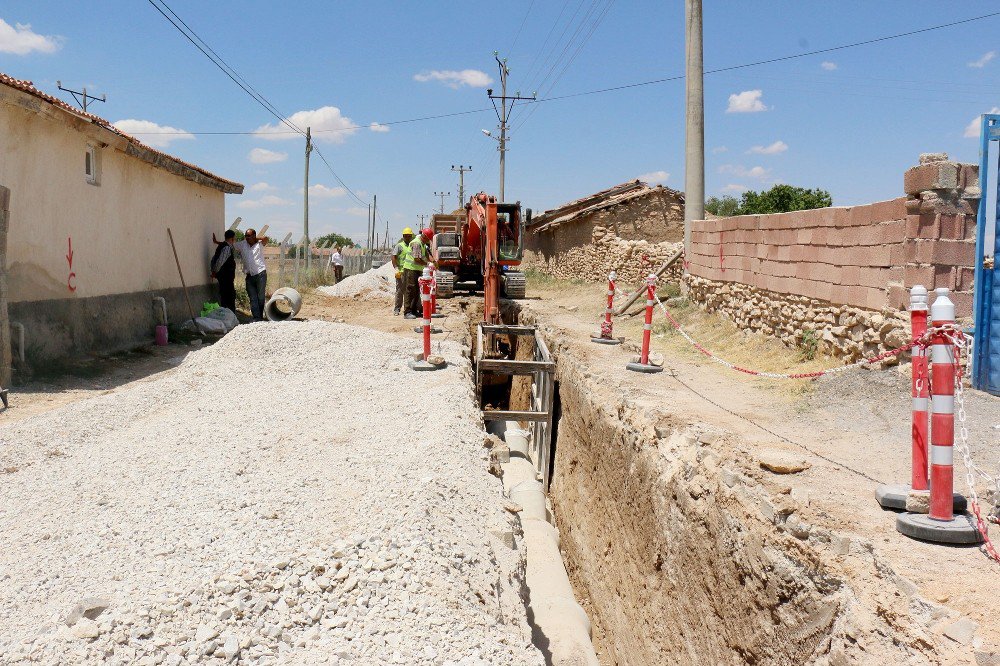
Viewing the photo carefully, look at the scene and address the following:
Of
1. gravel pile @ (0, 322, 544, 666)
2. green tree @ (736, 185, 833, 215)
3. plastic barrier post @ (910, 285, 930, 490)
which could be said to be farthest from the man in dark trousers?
green tree @ (736, 185, 833, 215)

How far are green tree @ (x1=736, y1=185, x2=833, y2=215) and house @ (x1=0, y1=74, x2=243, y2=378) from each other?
1032 inches

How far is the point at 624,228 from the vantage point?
22.3 m

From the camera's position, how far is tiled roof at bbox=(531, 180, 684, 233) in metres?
21.8

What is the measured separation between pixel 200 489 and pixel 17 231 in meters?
6.22

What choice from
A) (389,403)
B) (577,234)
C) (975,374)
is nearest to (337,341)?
(389,403)

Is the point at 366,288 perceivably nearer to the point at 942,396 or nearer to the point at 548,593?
the point at 548,593

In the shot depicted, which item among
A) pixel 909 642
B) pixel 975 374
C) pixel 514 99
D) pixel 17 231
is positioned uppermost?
pixel 514 99

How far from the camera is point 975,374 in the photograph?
6.42 m

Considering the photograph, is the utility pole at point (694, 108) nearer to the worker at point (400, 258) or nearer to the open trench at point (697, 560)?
the worker at point (400, 258)

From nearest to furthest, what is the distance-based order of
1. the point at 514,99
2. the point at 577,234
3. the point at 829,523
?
the point at 829,523, the point at 577,234, the point at 514,99

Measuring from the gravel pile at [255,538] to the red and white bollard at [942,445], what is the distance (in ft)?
6.72

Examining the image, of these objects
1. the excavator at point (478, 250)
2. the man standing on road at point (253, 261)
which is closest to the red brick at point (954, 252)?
the excavator at point (478, 250)

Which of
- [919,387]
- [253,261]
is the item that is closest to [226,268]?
[253,261]

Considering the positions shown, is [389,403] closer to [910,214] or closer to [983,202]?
[910,214]
